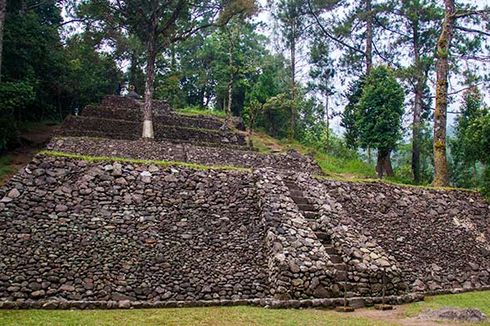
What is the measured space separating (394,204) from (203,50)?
27.1m

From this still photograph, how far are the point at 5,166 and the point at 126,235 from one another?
8.08m

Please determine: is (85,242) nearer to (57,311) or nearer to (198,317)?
(57,311)

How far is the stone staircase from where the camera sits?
30.4 ft

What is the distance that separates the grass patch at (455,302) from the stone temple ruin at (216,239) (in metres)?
0.38

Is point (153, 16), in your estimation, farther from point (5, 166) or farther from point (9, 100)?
point (5, 166)

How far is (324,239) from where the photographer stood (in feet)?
34.6

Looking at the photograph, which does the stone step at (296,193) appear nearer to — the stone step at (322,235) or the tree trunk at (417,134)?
the stone step at (322,235)

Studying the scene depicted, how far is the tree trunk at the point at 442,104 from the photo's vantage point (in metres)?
17.4

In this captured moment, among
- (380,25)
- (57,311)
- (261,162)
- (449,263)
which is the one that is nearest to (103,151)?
(261,162)

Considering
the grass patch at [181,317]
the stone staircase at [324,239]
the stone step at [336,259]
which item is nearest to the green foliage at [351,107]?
the stone staircase at [324,239]

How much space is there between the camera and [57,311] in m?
7.46

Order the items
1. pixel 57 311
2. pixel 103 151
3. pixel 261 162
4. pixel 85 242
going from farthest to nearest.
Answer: pixel 261 162
pixel 103 151
pixel 85 242
pixel 57 311

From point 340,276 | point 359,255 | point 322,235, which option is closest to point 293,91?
point 322,235

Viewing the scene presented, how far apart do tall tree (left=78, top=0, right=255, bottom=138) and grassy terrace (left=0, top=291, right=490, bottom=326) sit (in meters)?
12.5
